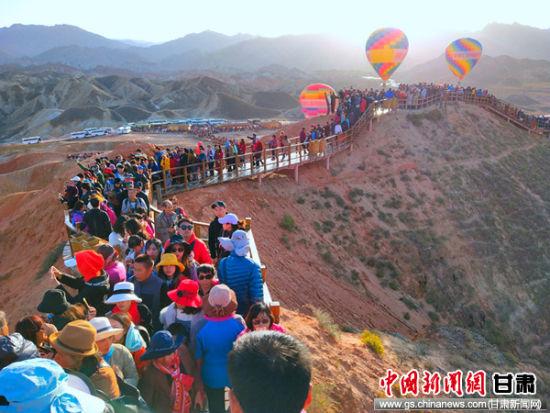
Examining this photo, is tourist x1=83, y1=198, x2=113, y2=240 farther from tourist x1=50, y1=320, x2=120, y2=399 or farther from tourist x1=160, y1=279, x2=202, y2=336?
tourist x1=50, y1=320, x2=120, y2=399

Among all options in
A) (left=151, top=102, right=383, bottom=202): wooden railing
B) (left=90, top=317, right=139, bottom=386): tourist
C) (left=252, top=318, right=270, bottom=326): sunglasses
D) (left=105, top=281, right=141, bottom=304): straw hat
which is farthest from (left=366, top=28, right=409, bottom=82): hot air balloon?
(left=90, top=317, right=139, bottom=386): tourist

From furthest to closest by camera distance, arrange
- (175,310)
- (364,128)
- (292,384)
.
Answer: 1. (364,128)
2. (175,310)
3. (292,384)

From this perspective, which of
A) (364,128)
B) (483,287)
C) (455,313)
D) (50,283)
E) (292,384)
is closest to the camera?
(292,384)

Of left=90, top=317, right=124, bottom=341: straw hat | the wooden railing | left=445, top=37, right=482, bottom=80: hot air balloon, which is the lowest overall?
the wooden railing

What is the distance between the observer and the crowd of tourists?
2.62 metres

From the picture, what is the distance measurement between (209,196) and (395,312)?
7.95m

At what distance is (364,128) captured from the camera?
2625cm

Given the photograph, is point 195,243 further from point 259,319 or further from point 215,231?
point 259,319

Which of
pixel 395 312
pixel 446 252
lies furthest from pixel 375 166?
pixel 395 312

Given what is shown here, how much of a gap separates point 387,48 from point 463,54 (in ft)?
37.6

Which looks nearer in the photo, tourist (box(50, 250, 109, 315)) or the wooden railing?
tourist (box(50, 250, 109, 315))

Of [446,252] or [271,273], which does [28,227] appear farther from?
[446,252]

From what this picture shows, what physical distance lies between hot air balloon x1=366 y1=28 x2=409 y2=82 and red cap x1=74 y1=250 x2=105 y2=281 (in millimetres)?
33389

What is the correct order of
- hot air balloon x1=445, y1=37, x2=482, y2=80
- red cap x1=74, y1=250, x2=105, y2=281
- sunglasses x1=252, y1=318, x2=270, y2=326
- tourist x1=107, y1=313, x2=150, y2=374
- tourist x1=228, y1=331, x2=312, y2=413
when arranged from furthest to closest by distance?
hot air balloon x1=445, y1=37, x2=482, y2=80, red cap x1=74, y1=250, x2=105, y2=281, sunglasses x1=252, y1=318, x2=270, y2=326, tourist x1=107, y1=313, x2=150, y2=374, tourist x1=228, y1=331, x2=312, y2=413
